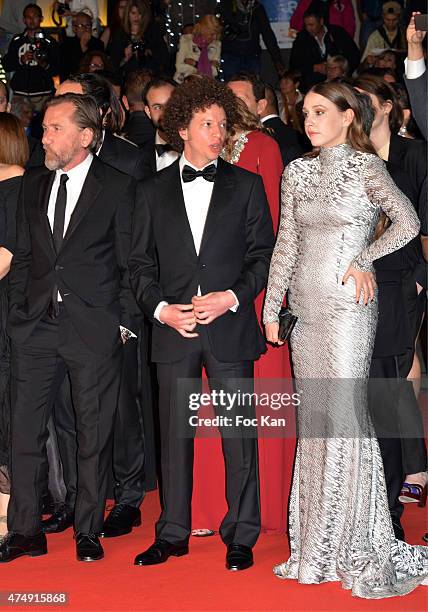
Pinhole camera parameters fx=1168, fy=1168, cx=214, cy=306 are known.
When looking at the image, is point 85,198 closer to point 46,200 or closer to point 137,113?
point 46,200

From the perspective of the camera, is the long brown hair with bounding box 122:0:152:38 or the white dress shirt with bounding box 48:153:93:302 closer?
the white dress shirt with bounding box 48:153:93:302

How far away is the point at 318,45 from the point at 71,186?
7165 mm

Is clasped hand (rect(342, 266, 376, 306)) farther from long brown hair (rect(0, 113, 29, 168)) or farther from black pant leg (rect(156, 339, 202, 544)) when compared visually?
long brown hair (rect(0, 113, 29, 168))

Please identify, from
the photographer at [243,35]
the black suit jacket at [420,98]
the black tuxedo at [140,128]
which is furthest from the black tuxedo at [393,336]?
the photographer at [243,35]

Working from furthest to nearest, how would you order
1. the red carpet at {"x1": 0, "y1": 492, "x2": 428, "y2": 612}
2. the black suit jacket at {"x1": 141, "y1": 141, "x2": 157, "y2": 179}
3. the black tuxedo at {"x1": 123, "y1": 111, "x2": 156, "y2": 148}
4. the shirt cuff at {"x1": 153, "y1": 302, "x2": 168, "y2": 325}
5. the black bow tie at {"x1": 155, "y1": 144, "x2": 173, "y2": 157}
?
the black tuxedo at {"x1": 123, "y1": 111, "x2": 156, "y2": 148}, the black bow tie at {"x1": 155, "y1": 144, "x2": 173, "y2": 157}, the black suit jacket at {"x1": 141, "y1": 141, "x2": 157, "y2": 179}, the shirt cuff at {"x1": 153, "y1": 302, "x2": 168, "y2": 325}, the red carpet at {"x1": 0, "y1": 492, "x2": 428, "y2": 612}

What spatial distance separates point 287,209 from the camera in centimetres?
468

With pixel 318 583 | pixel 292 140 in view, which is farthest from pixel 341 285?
pixel 292 140

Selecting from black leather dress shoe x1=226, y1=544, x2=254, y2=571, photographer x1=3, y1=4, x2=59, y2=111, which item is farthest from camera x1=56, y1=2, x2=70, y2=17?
black leather dress shoe x1=226, y1=544, x2=254, y2=571

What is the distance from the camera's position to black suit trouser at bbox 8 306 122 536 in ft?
16.1

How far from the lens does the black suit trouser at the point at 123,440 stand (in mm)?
5586

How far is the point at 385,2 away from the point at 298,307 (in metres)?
8.09

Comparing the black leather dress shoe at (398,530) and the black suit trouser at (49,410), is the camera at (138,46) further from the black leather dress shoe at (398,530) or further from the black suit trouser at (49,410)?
the black leather dress shoe at (398,530)

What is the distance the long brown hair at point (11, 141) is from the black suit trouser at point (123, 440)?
1026 millimetres

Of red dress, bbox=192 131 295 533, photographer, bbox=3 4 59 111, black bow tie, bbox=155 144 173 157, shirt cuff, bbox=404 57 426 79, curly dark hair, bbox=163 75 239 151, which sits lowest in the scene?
red dress, bbox=192 131 295 533
